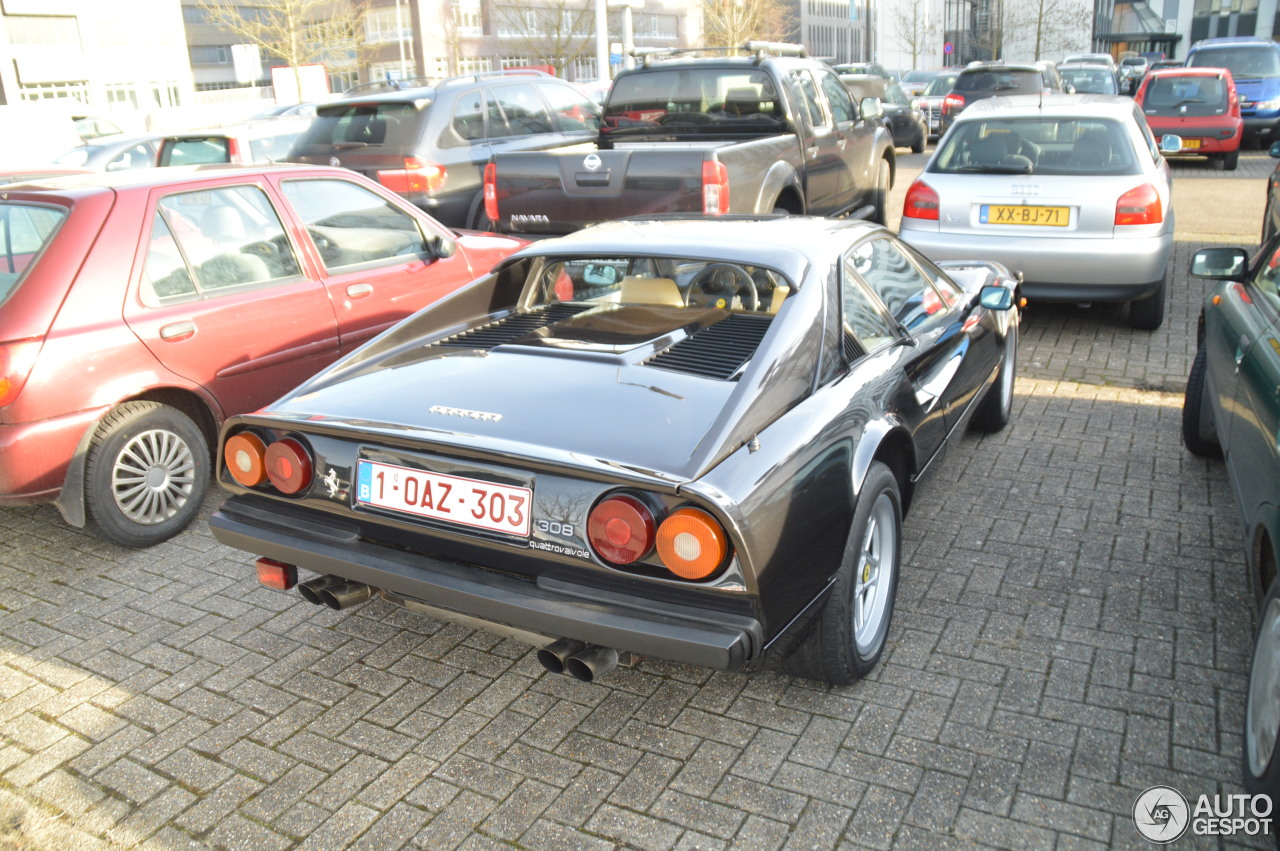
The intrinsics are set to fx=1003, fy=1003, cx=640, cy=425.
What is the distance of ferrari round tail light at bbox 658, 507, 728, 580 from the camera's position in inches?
98.8

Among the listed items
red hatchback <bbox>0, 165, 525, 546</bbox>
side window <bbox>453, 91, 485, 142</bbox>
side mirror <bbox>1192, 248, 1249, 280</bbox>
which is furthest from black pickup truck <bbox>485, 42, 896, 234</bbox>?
side mirror <bbox>1192, 248, 1249, 280</bbox>

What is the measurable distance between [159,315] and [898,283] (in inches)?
126

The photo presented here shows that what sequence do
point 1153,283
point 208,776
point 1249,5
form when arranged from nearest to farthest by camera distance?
point 208,776 < point 1153,283 < point 1249,5

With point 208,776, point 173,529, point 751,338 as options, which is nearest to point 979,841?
point 751,338

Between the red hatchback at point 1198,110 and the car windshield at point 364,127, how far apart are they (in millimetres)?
11975

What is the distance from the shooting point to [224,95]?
4494 centimetres

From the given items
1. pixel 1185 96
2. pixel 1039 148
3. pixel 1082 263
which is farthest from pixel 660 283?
pixel 1185 96

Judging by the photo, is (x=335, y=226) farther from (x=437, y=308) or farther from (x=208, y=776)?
(x=208, y=776)

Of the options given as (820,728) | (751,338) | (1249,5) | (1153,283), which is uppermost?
(1249,5)

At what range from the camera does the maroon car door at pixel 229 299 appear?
448 centimetres

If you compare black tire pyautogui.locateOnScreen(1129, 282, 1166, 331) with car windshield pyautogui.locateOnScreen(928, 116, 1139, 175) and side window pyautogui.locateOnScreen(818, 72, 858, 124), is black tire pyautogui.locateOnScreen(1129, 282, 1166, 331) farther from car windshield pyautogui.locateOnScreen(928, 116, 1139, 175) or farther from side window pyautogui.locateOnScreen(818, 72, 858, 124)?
side window pyautogui.locateOnScreen(818, 72, 858, 124)

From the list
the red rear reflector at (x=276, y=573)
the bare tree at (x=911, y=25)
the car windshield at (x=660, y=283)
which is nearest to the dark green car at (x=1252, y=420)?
the car windshield at (x=660, y=283)

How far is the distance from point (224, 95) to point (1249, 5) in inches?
2737

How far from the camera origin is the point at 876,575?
3.36m
